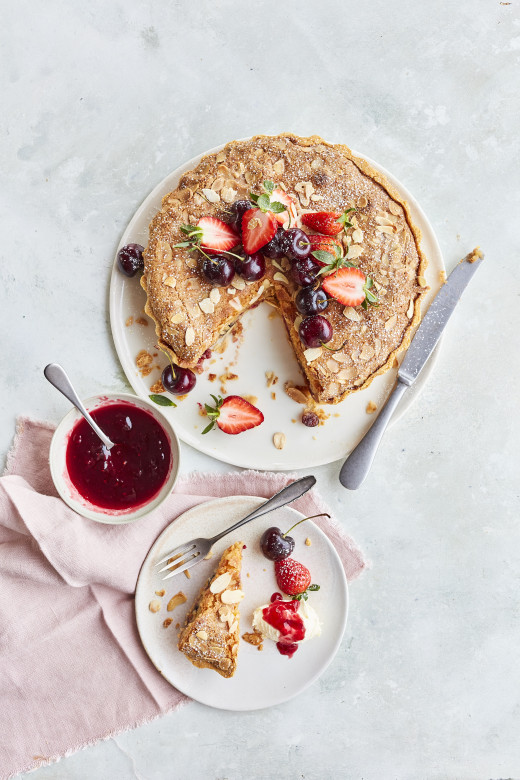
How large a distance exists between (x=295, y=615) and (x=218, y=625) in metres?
0.42

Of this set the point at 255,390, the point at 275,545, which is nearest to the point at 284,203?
the point at 255,390

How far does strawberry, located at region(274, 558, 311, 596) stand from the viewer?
132 inches

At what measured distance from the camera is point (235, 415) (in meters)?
3.40

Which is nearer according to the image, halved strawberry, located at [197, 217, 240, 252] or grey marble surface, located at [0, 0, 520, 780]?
halved strawberry, located at [197, 217, 240, 252]

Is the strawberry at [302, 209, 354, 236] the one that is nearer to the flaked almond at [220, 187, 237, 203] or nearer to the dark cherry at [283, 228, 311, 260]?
the dark cherry at [283, 228, 311, 260]

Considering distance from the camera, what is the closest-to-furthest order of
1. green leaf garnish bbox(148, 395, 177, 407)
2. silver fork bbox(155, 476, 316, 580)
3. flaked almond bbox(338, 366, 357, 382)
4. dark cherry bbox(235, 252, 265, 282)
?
dark cherry bbox(235, 252, 265, 282), flaked almond bbox(338, 366, 357, 382), silver fork bbox(155, 476, 316, 580), green leaf garnish bbox(148, 395, 177, 407)

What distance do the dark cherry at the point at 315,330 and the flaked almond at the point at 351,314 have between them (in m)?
0.11

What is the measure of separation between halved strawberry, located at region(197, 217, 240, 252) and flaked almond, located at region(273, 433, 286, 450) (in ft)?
3.45

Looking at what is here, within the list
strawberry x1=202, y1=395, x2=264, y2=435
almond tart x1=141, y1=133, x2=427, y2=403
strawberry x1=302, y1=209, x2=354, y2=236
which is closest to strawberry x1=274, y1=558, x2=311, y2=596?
strawberry x1=202, y1=395, x2=264, y2=435

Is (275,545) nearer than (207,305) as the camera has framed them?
No

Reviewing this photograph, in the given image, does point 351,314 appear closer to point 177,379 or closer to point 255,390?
point 255,390

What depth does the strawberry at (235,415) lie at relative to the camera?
11.1 feet

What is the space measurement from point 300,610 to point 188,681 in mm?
754

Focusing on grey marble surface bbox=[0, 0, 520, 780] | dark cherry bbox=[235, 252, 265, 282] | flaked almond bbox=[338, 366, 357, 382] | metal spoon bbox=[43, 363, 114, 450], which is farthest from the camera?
grey marble surface bbox=[0, 0, 520, 780]
